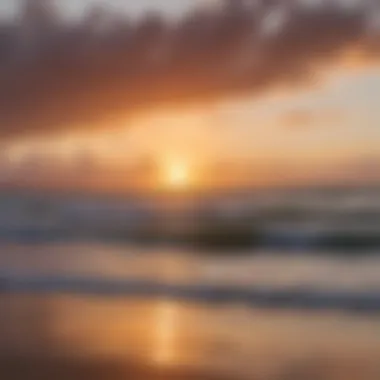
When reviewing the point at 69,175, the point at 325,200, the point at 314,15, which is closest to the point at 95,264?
the point at 69,175

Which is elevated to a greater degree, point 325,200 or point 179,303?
point 325,200

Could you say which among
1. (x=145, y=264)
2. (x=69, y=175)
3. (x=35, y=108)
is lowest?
(x=145, y=264)

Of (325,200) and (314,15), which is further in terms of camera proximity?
(325,200)

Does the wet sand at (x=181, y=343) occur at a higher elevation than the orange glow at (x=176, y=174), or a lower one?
lower

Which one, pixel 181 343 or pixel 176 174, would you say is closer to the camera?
pixel 181 343

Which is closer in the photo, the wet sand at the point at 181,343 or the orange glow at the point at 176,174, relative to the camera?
the wet sand at the point at 181,343

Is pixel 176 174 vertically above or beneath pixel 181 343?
above

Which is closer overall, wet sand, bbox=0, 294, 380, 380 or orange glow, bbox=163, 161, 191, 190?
wet sand, bbox=0, 294, 380, 380

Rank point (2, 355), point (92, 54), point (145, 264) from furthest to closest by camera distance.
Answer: point (145, 264)
point (92, 54)
point (2, 355)

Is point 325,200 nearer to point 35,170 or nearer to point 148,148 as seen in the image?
point 148,148

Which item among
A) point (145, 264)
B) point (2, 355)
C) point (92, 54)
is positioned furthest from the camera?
point (145, 264)

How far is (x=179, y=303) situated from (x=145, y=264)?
16 cm

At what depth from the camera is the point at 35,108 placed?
1513mm

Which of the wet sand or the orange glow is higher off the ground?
the orange glow
